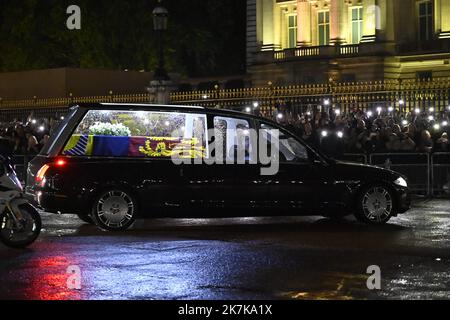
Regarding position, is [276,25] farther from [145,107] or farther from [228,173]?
[228,173]

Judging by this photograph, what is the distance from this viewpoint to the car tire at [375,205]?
16391 millimetres

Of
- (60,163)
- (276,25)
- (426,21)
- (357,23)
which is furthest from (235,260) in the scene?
(276,25)

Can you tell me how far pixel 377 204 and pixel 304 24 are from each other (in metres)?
43.5

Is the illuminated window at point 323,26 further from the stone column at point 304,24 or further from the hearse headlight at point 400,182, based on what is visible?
the hearse headlight at point 400,182

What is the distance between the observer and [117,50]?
59.6 m

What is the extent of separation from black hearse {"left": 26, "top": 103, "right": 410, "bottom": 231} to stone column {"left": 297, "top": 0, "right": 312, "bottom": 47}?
43.2 metres

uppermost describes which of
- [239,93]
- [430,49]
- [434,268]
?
[430,49]

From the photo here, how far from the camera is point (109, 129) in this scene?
15.9 m

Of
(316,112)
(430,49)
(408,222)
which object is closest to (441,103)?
(316,112)

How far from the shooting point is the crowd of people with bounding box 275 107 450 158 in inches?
898

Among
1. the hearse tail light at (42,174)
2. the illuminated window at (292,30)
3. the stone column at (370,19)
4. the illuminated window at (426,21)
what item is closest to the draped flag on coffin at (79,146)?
the hearse tail light at (42,174)

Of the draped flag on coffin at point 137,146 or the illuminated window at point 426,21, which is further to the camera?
the illuminated window at point 426,21

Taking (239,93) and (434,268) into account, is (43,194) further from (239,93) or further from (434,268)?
(239,93)

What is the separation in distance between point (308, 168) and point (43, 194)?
3.98m
